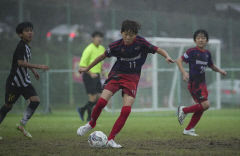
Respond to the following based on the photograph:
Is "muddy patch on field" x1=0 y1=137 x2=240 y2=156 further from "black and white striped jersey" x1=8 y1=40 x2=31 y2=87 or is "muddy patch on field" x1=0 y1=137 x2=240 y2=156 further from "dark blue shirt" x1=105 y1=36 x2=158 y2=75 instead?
"dark blue shirt" x1=105 y1=36 x2=158 y2=75

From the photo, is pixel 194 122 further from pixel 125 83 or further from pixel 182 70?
pixel 125 83

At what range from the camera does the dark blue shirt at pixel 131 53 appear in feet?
22.6

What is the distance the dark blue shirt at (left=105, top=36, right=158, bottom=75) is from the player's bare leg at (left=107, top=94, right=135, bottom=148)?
1.33ft

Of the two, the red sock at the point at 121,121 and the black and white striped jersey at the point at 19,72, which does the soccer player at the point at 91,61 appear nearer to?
the black and white striped jersey at the point at 19,72

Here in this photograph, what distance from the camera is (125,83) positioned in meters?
6.90

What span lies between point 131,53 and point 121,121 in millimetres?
991

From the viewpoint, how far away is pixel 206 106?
8656mm

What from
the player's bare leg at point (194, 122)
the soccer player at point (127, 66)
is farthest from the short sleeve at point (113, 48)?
the player's bare leg at point (194, 122)

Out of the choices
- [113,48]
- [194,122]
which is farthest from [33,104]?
[194,122]

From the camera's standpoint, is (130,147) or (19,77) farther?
(19,77)

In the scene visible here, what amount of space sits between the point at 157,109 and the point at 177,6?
576 centimetres

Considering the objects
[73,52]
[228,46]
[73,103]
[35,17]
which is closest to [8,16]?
[35,17]

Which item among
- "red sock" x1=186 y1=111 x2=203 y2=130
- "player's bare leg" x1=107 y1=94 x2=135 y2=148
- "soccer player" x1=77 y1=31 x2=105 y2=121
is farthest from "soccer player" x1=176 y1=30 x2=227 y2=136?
"soccer player" x1=77 y1=31 x2=105 y2=121

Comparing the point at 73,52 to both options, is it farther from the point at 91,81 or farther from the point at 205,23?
→ the point at 91,81
